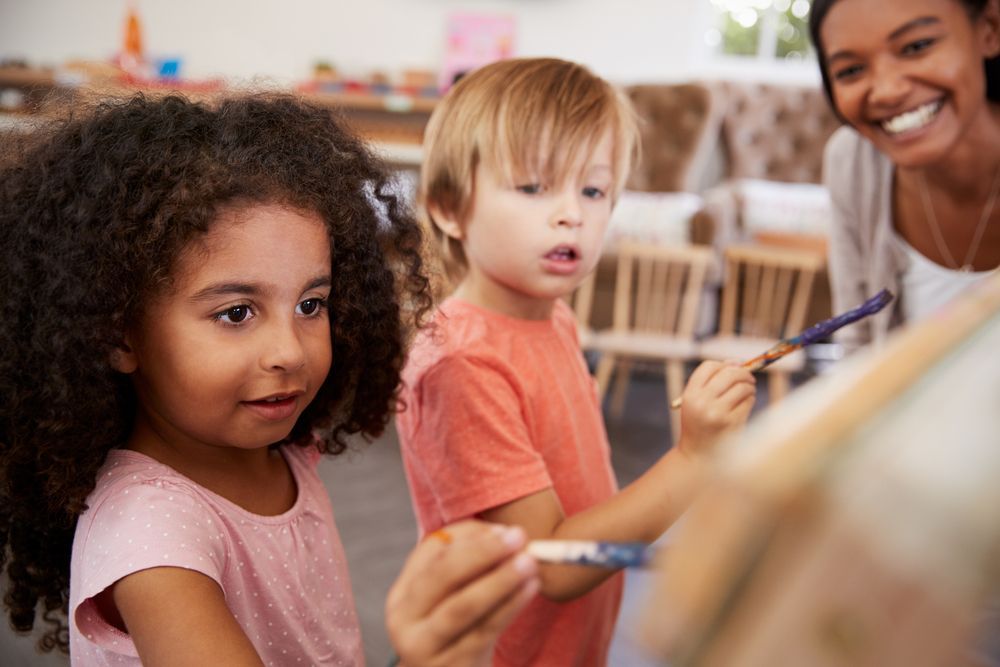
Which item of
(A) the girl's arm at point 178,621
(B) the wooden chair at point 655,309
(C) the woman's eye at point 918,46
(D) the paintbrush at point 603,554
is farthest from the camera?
(B) the wooden chair at point 655,309

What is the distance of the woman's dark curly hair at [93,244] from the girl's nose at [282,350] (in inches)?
4.2

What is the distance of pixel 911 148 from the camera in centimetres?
123

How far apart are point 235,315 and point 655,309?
305cm

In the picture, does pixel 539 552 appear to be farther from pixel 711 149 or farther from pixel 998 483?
pixel 711 149

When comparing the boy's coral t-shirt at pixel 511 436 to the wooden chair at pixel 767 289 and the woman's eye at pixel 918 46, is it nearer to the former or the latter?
the woman's eye at pixel 918 46

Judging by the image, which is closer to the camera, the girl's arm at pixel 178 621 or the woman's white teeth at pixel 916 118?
the girl's arm at pixel 178 621

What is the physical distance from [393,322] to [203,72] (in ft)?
17.4

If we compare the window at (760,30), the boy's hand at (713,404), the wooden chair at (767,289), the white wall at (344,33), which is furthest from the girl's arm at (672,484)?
the window at (760,30)

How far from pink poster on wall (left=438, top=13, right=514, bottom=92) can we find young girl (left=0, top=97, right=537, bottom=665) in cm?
479

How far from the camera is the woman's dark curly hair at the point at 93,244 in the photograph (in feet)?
2.37

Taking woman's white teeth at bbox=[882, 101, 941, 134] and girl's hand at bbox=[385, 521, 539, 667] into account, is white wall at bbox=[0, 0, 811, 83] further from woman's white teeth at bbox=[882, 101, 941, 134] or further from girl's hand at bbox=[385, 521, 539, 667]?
girl's hand at bbox=[385, 521, 539, 667]

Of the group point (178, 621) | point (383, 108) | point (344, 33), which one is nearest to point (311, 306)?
point (178, 621)

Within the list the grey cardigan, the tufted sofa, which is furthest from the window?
the grey cardigan

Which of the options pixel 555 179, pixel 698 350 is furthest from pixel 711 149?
pixel 555 179
